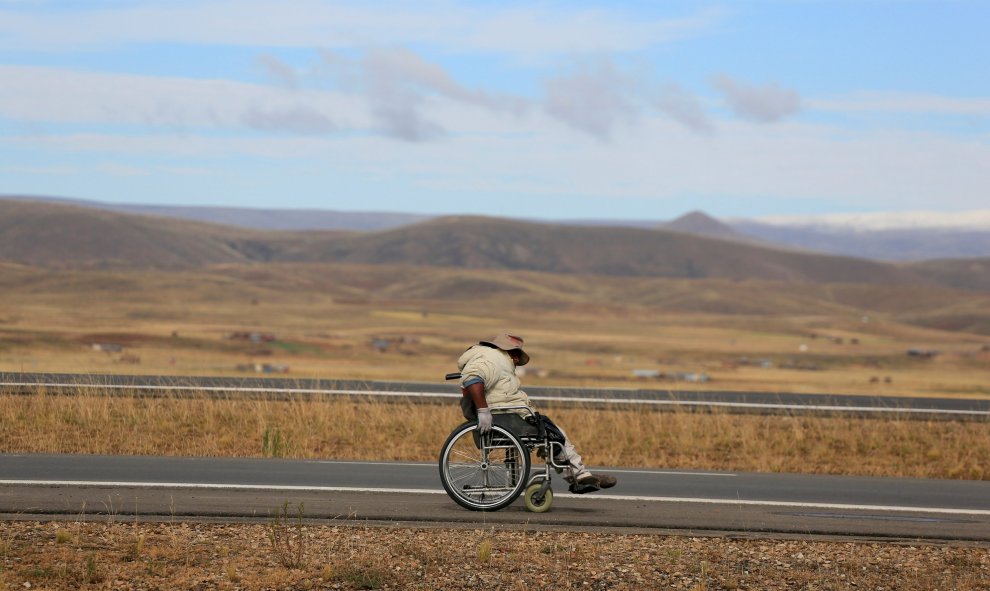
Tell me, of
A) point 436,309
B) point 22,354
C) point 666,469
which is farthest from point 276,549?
point 436,309

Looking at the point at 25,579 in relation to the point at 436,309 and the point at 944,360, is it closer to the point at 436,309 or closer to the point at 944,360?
the point at 944,360

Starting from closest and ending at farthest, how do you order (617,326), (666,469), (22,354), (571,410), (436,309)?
(666,469) → (571,410) → (22,354) → (617,326) → (436,309)

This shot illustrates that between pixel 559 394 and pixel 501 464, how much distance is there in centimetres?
1626

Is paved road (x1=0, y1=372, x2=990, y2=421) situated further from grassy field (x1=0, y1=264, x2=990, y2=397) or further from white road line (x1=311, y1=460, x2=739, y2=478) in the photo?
white road line (x1=311, y1=460, x2=739, y2=478)

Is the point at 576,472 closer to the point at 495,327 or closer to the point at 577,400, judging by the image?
the point at 577,400

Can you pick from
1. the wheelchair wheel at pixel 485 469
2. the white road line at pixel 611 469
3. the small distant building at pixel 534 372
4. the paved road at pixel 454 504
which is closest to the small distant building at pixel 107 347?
the small distant building at pixel 534 372

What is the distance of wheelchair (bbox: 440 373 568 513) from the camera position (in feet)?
34.9

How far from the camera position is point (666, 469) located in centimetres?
1549

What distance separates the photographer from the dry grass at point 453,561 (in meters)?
8.23

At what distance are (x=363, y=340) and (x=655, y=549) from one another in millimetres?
67766

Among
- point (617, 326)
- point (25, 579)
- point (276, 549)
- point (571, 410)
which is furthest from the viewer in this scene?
point (617, 326)

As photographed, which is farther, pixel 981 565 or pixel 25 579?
pixel 981 565

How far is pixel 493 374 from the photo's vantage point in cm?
1052

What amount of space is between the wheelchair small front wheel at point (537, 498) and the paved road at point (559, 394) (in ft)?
38.9
